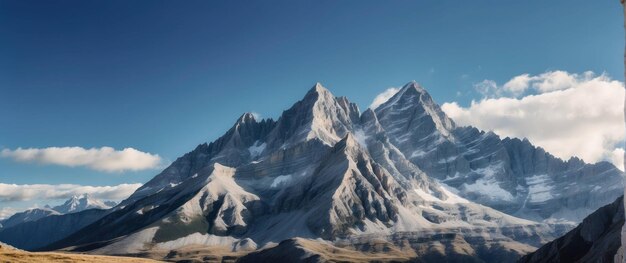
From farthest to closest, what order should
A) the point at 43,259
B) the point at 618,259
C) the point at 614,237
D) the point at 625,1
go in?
the point at 614,237 → the point at 43,259 → the point at 618,259 → the point at 625,1

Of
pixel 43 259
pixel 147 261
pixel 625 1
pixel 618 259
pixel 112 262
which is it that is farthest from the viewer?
pixel 147 261

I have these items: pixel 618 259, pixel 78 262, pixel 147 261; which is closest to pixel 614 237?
pixel 147 261

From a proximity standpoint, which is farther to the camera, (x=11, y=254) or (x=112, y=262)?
(x=112, y=262)

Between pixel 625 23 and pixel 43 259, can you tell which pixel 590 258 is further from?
pixel 625 23

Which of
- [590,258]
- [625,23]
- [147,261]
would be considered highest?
[625,23]

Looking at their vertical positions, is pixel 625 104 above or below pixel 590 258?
above

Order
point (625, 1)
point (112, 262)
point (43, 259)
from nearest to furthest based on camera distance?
1. point (625, 1)
2. point (43, 259)
3. point (112, 262)

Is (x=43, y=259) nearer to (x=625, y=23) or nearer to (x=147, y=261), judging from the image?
(x=147, y=261)

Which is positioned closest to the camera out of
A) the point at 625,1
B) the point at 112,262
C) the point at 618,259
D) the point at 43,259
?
the point at 625,1

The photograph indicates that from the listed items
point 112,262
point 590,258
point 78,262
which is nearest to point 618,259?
point 78,262

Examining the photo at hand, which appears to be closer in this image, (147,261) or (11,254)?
(11,254)
